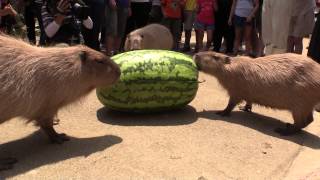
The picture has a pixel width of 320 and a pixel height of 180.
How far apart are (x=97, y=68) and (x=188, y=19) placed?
5.95m

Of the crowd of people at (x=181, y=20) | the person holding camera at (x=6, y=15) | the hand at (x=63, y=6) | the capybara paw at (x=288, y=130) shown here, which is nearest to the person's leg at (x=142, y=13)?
the crowd of people at (x=181, y=20)

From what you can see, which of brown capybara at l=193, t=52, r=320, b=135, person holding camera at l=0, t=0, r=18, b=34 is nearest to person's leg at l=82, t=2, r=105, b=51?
person holding camera at l=0, t=0, r=18, b=34

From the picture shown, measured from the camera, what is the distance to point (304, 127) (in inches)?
215

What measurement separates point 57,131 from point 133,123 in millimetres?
833

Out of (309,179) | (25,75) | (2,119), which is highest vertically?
(25,75)

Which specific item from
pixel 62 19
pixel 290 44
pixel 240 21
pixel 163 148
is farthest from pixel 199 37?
pixel 163 148

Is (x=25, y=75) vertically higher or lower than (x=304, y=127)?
higher

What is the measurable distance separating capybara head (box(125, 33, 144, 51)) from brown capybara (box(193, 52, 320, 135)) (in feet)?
8.17

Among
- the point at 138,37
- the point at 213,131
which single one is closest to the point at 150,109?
the point at 213,131

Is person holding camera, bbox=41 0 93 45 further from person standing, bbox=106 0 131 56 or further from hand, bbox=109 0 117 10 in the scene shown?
person standing, bbox=106 0 131 56

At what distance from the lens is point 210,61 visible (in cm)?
587

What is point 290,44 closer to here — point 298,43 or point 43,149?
point 298,43

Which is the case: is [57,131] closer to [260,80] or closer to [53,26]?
[53,26]

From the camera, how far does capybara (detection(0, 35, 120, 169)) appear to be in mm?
4148
